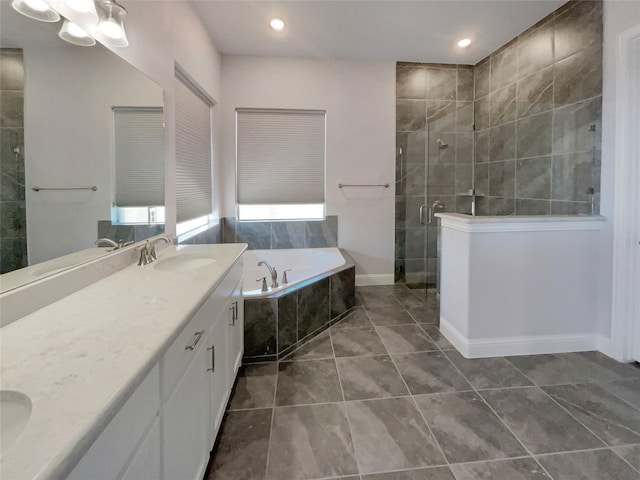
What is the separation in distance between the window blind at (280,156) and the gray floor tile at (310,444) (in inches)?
104

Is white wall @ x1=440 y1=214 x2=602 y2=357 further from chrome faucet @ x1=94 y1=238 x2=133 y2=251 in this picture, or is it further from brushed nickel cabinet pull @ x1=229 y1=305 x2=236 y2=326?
chrome faucet @ x1=94 y1=238 x2=133 y2=251

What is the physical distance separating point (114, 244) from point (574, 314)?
2977mm

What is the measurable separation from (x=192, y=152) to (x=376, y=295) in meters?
2.38

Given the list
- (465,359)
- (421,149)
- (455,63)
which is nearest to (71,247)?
(465,359)

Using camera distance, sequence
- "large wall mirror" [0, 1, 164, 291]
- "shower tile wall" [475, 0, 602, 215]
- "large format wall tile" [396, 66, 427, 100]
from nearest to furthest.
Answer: "large wall mirror" [0, 1, 164, 291], "shower tile wall" [475, 0, 602, 215], "large format wall tile" [396, 66, 427, 100]

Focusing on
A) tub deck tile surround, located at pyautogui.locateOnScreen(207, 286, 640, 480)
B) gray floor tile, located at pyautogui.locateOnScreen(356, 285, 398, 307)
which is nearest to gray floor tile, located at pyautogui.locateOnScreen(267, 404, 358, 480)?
tub deck tile surround, located at pyautogui.locateOnScreen(207, 286, 640, 480)

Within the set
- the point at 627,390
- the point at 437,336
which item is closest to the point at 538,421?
the point at 627,390

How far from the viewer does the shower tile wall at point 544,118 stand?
2479 millimetres

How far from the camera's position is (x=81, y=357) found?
772mm

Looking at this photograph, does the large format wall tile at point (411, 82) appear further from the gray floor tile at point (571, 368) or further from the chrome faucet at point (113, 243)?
the chrome faucet at point (113, 243)

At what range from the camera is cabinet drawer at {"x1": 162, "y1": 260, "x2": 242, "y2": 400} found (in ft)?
3.08

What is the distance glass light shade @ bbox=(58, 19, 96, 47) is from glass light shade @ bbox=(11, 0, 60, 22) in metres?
0.05

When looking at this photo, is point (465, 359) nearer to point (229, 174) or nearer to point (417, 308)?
point (417, 308)

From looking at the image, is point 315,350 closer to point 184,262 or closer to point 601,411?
point 184,262
